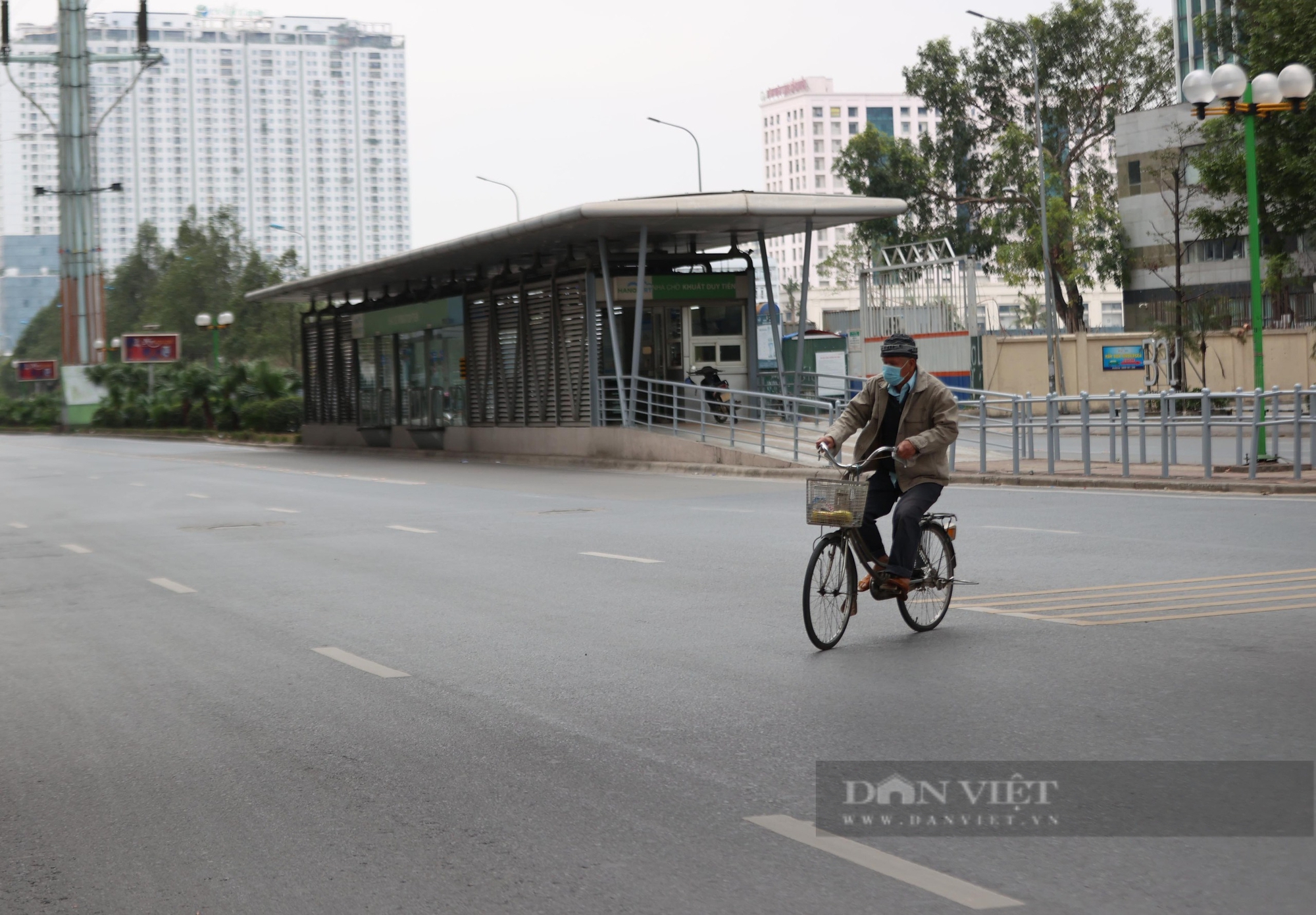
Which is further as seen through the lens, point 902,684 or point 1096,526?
point 1096,526

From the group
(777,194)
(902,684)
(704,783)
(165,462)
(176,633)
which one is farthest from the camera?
(165,462)

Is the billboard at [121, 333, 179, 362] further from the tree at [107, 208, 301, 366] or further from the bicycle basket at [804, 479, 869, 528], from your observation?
the bicycle basket at [804, 479, 869, 528]

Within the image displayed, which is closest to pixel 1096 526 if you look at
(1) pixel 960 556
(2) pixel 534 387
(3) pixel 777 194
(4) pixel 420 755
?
(1) pixel 960 556

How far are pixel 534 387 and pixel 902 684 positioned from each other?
29.0 metres

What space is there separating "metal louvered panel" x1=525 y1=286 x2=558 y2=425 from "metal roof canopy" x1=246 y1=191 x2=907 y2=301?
40.6 inches

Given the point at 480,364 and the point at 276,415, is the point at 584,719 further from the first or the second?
the point at 276,415

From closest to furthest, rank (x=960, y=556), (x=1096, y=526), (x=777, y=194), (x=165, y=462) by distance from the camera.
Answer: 1. (x=960, y=556)
2. (x=1096, y=526)
3. (x=777, y=194)
4. (x=165, y=462)

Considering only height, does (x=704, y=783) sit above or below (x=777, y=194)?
below

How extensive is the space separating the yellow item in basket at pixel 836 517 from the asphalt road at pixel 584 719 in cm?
72

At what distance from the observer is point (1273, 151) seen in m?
34.3

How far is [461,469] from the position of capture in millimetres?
32656

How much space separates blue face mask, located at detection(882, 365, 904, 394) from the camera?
8797mm

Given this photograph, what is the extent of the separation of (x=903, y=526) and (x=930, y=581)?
19.7 inches

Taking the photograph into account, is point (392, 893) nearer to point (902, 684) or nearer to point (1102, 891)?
point (1102, 891)
